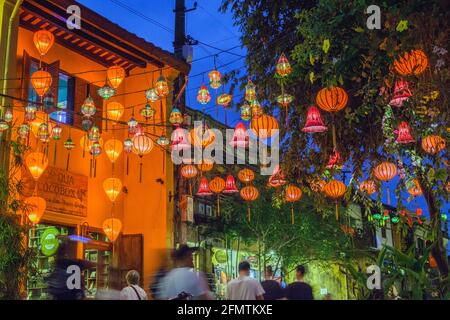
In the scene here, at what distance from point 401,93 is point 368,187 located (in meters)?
3.46

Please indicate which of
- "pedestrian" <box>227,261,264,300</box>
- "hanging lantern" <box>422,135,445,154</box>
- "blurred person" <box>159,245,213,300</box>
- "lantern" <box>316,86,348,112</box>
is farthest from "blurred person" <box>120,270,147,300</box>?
"hanging lantern" <box>422,135,445,154</box>

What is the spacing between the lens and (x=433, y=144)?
26.4 feet

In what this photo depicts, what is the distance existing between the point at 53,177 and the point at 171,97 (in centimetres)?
389

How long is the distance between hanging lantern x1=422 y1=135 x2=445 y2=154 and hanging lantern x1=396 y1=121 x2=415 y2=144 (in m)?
0.22

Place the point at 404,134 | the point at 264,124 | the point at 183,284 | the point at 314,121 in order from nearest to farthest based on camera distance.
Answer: the point at 183,284
the point at 314,121
the point at 404,134
the point at 264,124

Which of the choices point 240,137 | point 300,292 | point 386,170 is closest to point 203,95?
point 240,137

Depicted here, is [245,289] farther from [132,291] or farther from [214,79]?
[214,79]

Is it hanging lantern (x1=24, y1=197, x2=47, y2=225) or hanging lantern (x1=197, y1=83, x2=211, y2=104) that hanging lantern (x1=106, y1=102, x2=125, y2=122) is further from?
hanging lantern (x1=24, y1=197, x2=47, y2=225)

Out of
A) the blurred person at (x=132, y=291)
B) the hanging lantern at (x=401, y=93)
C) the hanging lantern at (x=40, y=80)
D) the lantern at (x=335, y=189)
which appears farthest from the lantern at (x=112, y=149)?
the hanging lantern at (x=401, y=93)

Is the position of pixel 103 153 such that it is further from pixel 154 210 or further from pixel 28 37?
pixel 28 37

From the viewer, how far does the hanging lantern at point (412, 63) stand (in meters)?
6.49

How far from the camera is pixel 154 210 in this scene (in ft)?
43.0
